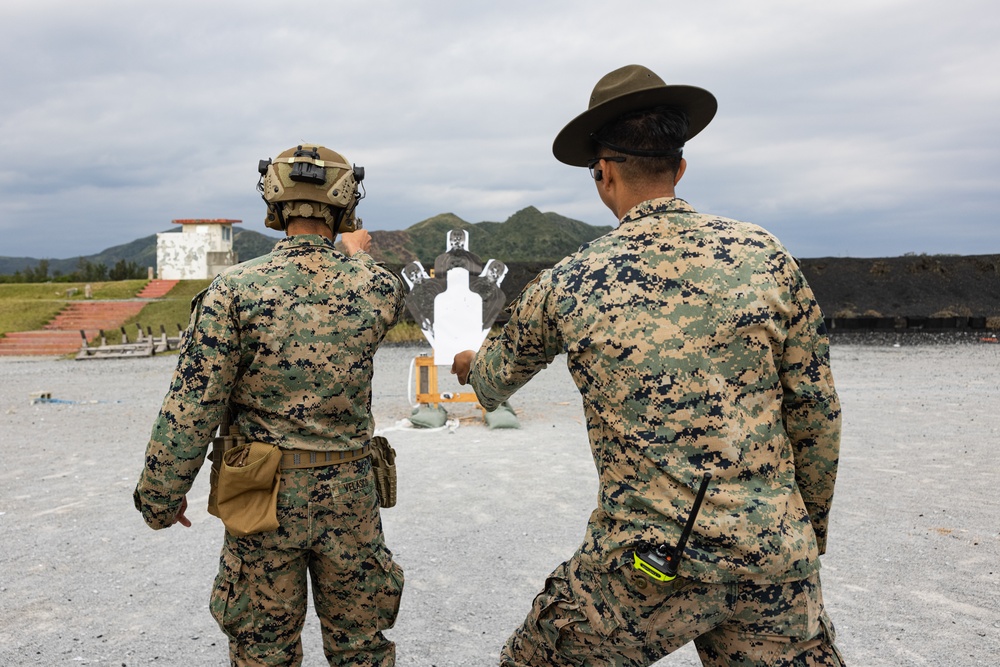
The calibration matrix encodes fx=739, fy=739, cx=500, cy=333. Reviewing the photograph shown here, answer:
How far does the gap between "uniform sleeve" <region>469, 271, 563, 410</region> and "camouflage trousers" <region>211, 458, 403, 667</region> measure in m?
0.62

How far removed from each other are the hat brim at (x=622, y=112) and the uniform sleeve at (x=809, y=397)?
55cm

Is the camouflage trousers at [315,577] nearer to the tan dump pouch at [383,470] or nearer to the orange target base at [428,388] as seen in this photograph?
the tan dump pouch at [383,470]

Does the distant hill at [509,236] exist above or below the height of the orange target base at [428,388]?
above

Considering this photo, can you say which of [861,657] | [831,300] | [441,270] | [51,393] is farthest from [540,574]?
[831,300]

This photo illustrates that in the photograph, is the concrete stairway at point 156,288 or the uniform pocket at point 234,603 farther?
the concrete stairway at point 156,288

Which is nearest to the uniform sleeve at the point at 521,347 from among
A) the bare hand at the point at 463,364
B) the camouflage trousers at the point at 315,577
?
the bare hand at the point at 463,364

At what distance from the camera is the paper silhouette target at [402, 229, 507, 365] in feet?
31.2

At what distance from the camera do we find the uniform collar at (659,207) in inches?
80.2

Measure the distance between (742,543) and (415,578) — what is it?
3.03 meters

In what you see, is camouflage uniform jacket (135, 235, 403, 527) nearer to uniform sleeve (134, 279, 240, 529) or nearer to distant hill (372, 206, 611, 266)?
uniform sleeve (134, 279, 240, 529)

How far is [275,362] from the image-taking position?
7.91ft

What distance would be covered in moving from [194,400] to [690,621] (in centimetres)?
157

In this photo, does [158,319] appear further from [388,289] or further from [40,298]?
[388,289]

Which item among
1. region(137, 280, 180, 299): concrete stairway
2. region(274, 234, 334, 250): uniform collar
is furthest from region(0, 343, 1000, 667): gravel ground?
region(137, 280, 180, 299): concrete stairway
